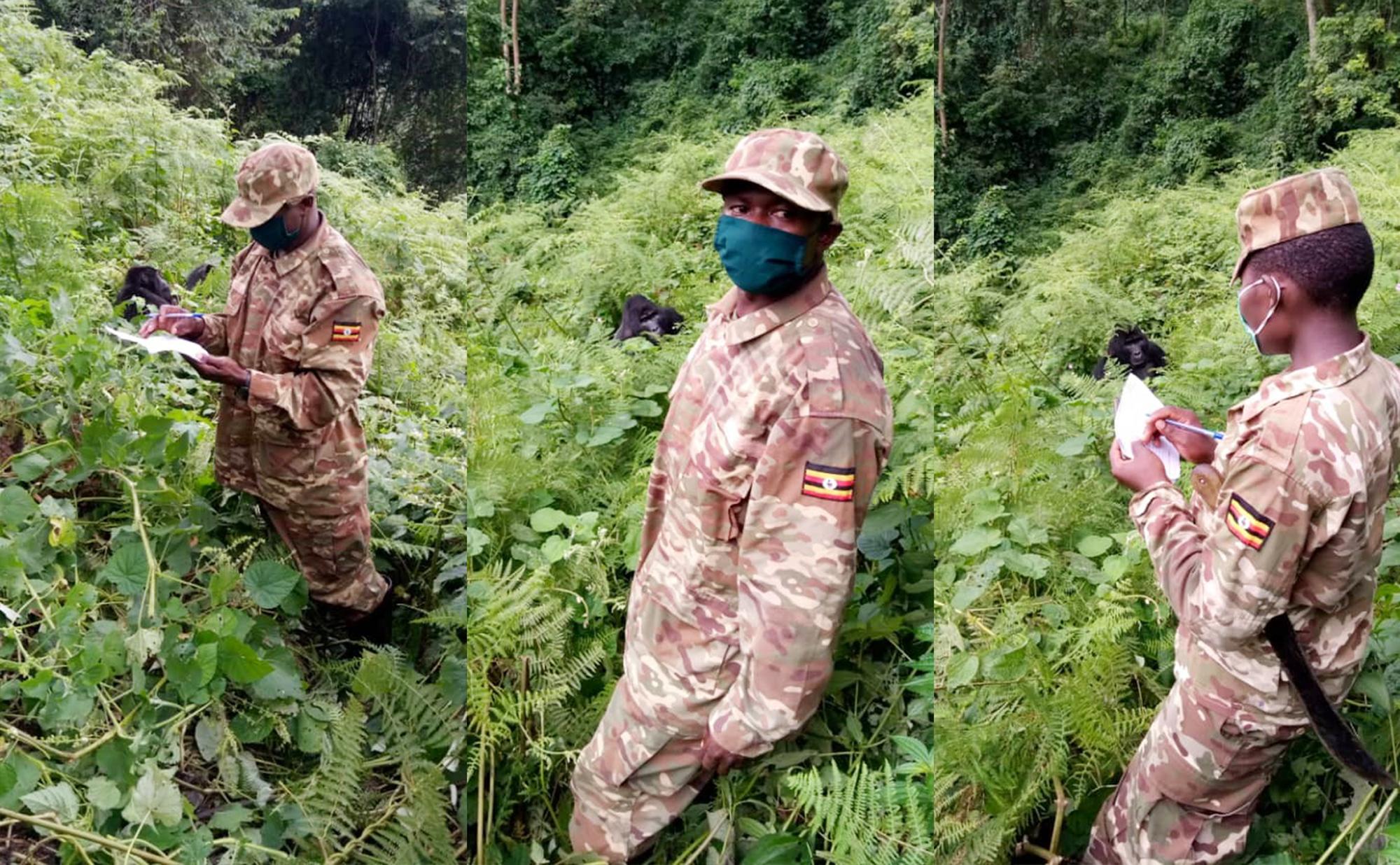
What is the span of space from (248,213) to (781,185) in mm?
1874

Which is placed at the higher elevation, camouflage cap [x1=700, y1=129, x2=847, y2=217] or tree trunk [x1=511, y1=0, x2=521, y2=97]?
tree trunk [x1=511, y1=0, x2=521, y2=97]

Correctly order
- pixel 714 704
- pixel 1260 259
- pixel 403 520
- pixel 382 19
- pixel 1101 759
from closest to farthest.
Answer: pixel 1260 259 < pixel 714 704 < pixel 1101 759 < pixel 382 19 < pixel 403 520

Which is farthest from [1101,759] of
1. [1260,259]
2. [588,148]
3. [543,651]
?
[588,148]

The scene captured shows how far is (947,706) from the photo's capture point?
290 centimetres

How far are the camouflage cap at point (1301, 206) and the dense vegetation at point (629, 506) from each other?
31.3 inches

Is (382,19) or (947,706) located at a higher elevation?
(382,19)

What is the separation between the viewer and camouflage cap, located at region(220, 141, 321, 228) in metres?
3.15

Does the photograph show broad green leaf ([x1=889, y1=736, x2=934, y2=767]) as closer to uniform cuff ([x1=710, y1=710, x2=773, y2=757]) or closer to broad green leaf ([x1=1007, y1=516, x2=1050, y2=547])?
uniform cuff ([x1=710, y1=710, x2=773, y2=757])

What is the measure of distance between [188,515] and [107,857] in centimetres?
101

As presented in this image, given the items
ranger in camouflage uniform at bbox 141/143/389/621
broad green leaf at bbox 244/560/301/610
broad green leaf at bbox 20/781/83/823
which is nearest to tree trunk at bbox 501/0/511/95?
ranger in camouflage uniform at bbox 141/143/389/621

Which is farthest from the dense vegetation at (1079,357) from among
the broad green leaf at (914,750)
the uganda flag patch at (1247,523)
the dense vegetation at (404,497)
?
the uganda flag patch at (1247,523)

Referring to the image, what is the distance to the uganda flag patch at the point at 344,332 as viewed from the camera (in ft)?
10.9

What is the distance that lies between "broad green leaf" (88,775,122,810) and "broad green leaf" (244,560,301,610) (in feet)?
2.01

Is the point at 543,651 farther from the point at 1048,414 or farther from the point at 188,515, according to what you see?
the point at 1048,414
